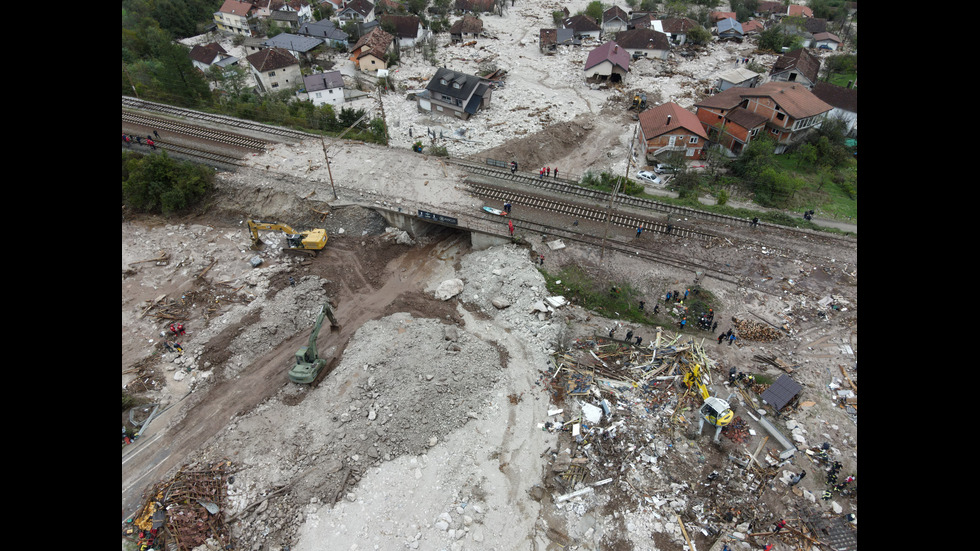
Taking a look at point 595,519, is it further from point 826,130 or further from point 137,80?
point 137,80

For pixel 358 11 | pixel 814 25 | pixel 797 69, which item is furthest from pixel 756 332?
pixel 358 11

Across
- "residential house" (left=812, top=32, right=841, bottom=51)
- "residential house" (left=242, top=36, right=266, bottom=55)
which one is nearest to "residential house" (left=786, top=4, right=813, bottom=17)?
"residential house" (left=812, top=32, right=841, bottom=51)

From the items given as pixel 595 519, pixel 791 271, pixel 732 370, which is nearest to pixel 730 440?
pixel 732 370

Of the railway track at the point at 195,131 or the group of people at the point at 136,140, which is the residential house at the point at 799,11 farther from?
the group of people at the point at 136,140

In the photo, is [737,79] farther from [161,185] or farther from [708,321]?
[161,185]

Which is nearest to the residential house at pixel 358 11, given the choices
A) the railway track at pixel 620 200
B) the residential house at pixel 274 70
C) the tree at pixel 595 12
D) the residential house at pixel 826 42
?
the residential house at pixel 274 70
